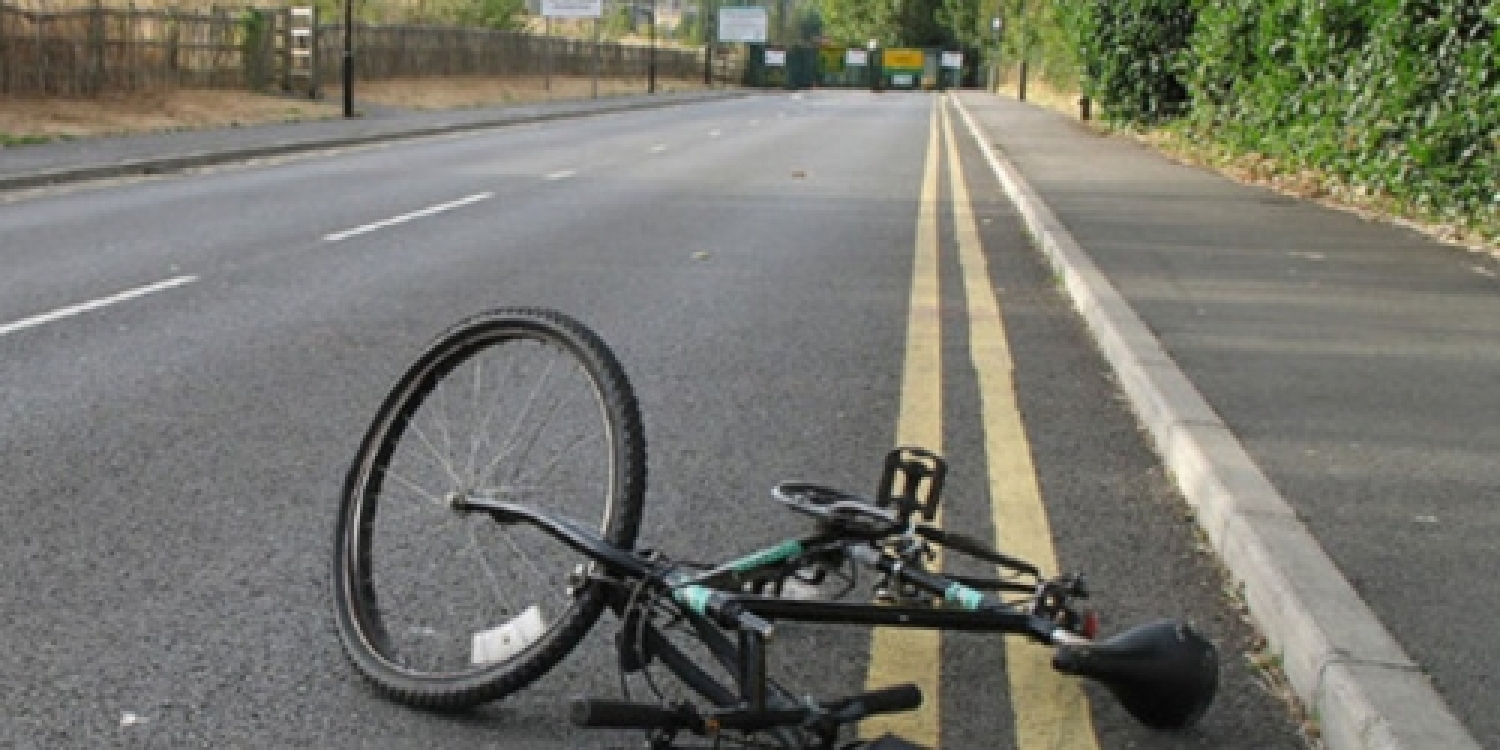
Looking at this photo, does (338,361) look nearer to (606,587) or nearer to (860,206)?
(606,587)

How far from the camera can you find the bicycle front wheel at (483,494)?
120 inches

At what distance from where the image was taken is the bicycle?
2885mm

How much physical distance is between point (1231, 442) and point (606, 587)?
2721mm

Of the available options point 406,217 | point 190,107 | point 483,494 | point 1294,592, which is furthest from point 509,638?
point 190,107

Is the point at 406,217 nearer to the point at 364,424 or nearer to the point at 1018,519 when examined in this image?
the point at 364,424

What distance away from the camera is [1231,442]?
4.97 metres

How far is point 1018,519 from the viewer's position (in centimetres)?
446

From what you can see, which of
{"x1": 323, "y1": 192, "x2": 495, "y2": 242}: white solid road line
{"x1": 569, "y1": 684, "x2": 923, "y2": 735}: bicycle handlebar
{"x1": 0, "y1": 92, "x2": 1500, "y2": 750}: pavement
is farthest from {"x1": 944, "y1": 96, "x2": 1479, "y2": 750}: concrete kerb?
{"x1": 323, "y1": 192, "x2": 495, "y2": 242}: white solid road line

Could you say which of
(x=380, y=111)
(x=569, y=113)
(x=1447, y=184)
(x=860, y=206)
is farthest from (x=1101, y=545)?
(x=569, y=113)

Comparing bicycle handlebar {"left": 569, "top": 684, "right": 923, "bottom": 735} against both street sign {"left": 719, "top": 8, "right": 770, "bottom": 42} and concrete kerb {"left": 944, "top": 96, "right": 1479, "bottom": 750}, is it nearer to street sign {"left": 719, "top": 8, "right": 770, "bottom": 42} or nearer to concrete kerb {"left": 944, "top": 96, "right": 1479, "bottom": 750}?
concrete kerb {"left": 944, "top": 96, "right": 1479, "bottom": 750}

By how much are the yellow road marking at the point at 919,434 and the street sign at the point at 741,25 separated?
91876 mm

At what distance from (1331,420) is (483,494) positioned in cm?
335

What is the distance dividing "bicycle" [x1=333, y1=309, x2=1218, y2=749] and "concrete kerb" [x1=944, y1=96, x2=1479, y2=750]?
10.8 inches

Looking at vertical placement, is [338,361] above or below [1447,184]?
below
